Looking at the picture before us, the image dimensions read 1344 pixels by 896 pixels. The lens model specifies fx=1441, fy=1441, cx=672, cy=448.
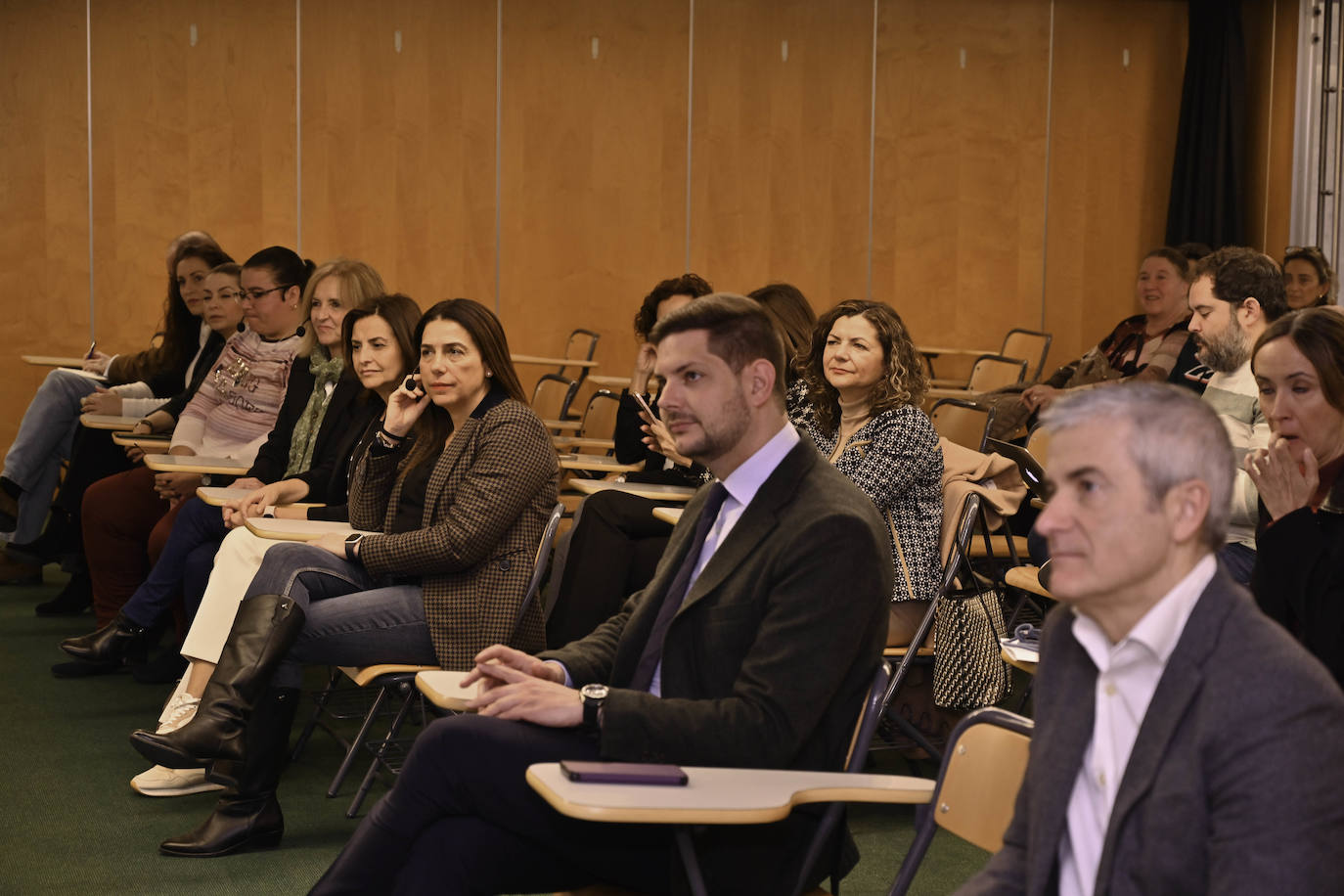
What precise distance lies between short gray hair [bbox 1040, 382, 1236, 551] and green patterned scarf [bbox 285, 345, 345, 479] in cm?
355

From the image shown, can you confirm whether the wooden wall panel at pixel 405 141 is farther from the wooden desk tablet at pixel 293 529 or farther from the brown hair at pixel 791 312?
the wooden desk tablet at pixel 293 529

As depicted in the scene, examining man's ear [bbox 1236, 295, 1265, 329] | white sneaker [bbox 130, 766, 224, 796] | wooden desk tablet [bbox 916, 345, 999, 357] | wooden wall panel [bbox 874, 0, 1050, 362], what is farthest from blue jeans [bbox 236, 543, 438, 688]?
wooden wall panel [bbox 874, 0, 1050, 362]

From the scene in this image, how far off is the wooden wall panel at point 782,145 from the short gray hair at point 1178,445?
865 centimetres

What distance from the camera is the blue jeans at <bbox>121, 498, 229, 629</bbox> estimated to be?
4641 mm

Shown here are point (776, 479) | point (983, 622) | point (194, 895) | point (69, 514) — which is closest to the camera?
point (776, 479)

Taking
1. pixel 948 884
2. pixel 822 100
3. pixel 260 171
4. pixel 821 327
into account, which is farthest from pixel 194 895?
pixel 822 100

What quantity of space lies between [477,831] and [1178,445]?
1.24 meters

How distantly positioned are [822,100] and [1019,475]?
644 centimetres

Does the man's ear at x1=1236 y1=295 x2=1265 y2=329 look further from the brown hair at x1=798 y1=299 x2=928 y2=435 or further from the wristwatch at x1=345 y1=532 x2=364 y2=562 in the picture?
the wristwatch at x1=345 y1=532 x2=364 y2=562

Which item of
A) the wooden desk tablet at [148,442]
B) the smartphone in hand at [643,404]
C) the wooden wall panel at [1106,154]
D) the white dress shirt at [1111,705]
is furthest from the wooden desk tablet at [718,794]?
the wooden wall panel at [1106,154]

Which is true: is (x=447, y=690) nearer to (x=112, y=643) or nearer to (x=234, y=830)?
(x=234, y=830)

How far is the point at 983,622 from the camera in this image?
3725 mm

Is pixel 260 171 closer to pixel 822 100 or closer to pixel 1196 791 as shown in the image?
pixel 822 100

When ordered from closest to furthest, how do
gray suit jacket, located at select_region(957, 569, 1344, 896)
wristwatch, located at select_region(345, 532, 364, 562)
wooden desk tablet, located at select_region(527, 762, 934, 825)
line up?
gray suit jacket, located at select_region(957, 569, 1344, 896) → wooden desk tablet, located at select_region(527, 762, 934, 825) → wristwatch, located at select_region(345, 532, 364, 562)
